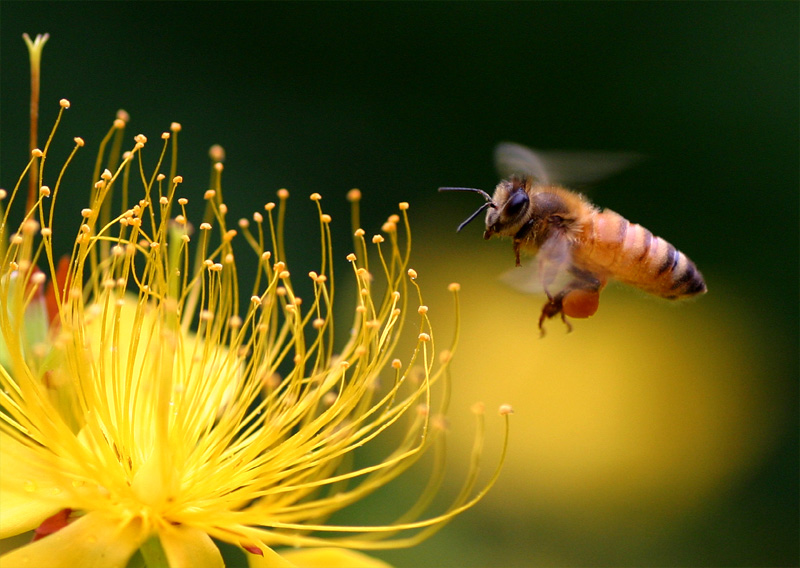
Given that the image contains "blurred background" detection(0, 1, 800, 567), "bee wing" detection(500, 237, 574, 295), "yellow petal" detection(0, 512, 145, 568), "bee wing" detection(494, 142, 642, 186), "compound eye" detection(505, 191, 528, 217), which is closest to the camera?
"yellow petal" detection(0, 512, 145, 568)

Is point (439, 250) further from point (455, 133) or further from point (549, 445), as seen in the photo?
point (549, 445)

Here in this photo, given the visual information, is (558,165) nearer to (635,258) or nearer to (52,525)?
(635,258)

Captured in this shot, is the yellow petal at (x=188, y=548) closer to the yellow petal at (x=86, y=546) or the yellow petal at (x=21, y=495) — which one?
the yellow petal at (x=86, y=546)

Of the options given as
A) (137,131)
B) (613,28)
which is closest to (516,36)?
(613,28)

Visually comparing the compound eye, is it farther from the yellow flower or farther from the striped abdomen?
the yellow flower

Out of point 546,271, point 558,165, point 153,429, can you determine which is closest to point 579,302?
point 546,271

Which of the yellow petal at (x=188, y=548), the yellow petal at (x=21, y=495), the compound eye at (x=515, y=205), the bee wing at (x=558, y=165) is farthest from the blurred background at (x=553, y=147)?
the yellow petal at (x=21, y=495)

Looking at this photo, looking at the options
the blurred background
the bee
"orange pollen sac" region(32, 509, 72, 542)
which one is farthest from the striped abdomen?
the blurred background

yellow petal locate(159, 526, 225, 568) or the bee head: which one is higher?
the bee head
